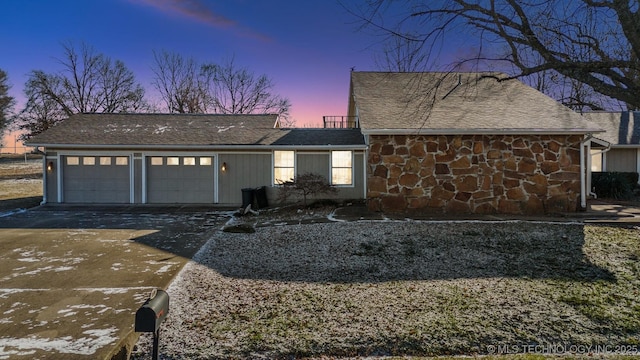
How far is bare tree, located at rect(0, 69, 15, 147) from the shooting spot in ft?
105

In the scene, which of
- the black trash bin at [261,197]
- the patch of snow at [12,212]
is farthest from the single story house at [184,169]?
the patch of snow at [12,212]

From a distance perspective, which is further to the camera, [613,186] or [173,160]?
[613,186]

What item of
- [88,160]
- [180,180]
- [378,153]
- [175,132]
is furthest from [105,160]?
[378,153]

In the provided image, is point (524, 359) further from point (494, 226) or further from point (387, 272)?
point (494, 226)

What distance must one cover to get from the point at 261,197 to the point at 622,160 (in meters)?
16.6

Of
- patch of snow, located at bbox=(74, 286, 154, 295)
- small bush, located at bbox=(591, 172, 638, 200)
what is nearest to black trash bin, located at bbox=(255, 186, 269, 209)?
patch of snow, located at bbox=(74, 286, 154, 295)

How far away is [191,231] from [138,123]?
838 centimetres

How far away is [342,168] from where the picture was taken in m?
12.6

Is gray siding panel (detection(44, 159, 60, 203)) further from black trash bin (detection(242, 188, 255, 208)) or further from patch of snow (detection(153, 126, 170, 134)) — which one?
black trash bin (detection(242, 188, 255, 208))

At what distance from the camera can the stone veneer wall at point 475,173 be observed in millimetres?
9719

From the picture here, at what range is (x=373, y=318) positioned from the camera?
11.8ft

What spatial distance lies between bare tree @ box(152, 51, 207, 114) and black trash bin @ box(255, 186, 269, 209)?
22.2m

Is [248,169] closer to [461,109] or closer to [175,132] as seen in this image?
[175,132]

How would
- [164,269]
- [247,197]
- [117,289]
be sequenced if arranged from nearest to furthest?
[117,289]
[164,269]
[247,197]
